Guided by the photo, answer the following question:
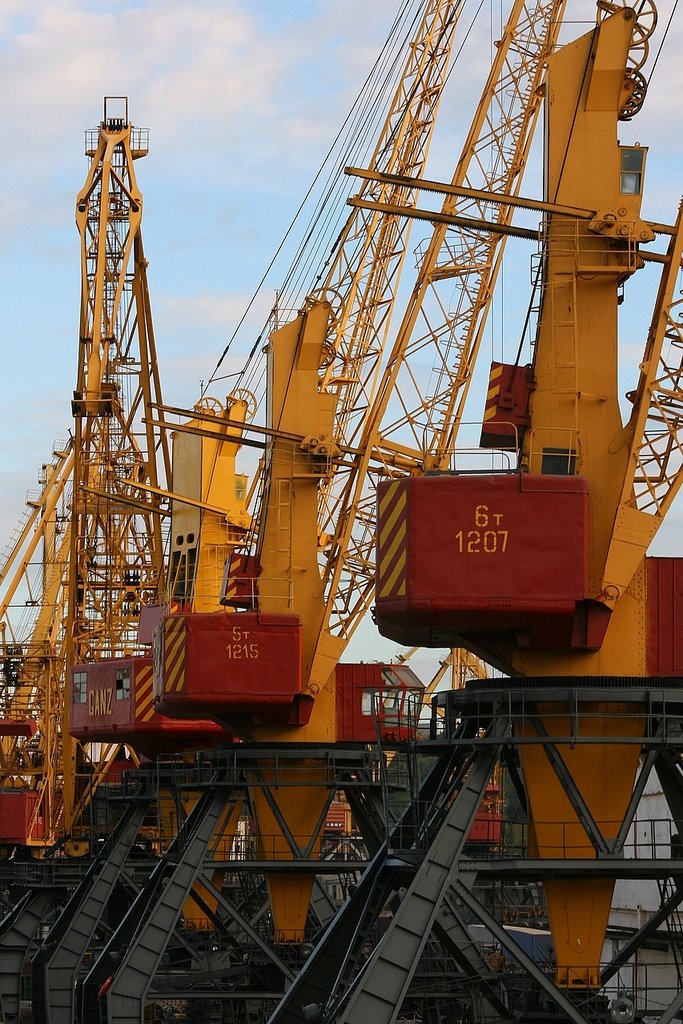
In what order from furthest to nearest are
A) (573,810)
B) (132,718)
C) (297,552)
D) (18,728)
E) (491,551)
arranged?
(18,728), (132,718), (297,552), (573,810), (491,551)

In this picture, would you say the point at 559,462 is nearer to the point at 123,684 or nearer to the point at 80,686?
the point at 123,684

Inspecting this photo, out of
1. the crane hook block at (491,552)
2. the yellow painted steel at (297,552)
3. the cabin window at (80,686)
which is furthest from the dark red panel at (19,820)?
the crane hook block at (491,552)

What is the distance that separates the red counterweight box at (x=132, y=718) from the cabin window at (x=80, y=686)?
0.11 metres

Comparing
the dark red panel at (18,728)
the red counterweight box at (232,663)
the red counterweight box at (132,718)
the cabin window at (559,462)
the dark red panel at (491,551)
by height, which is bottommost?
the dark red panel at (18,728)

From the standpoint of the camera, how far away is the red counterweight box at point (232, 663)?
43.7 m

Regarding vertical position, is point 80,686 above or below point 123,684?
below

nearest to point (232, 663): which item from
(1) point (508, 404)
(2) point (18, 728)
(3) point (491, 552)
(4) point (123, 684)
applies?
(1) point (508, 404)

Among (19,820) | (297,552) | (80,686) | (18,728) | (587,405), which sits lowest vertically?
(19,820)

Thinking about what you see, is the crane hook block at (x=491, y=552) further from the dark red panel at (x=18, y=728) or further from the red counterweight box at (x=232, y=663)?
the dark red panel at (x=18, y=728)

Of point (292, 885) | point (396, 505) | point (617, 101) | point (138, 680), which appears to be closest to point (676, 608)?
point (396, 505)

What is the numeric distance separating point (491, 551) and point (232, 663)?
15.7 meters

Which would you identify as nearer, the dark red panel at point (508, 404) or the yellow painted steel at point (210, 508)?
the dark red panel at point (508, 404)

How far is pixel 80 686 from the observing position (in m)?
64.9

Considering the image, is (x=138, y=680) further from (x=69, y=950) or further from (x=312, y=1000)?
(x=312, y=1000)
